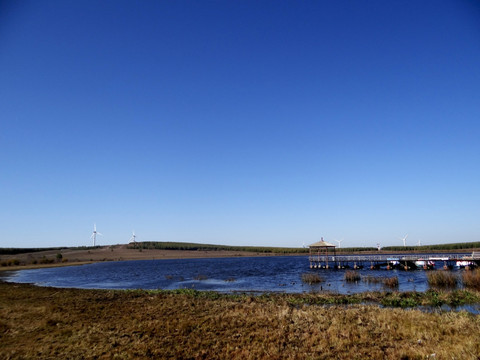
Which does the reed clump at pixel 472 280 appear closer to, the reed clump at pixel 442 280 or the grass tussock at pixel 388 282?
the reed clump at pixel 442 280

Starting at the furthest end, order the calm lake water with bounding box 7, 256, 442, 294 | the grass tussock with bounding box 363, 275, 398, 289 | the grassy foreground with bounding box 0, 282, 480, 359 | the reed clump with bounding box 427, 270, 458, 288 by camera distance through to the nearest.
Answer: the calm lake water with bounding box 7, 256, 442, 294
the grass tussock with bounding box 363, 275, 398, 289
the reed clump with bounding box 427, 270, 458, 288
the grassy foreground with bounding box 0, 282, 480, 359

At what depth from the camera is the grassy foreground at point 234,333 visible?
514 inches

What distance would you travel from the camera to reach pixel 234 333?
52.1ft

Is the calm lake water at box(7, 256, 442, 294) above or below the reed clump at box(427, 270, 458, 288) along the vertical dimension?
below

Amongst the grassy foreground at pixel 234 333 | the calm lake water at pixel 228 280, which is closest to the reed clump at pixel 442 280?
the calm lake water at pixel 228 280

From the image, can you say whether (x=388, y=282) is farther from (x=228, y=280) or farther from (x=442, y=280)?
(x=228, y=280)

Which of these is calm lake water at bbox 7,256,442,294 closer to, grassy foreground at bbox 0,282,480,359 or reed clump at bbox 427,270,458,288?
reed clump at bbox 427,270,458,288

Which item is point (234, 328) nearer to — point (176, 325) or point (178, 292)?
point (176, 325)

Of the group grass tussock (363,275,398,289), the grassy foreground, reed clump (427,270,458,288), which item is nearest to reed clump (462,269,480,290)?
reed clump (427,270,458,288)

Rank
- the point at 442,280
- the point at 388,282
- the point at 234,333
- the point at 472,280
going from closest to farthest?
the point at 234,333 → the point at 472,280 → the point at 442,280 → the point at 388,282

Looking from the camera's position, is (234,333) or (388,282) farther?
(388,282)

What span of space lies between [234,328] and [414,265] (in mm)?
68389

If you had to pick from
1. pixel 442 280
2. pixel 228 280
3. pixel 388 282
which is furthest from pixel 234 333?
pixel 228 280

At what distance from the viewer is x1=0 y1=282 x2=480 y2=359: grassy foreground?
13047 mm
